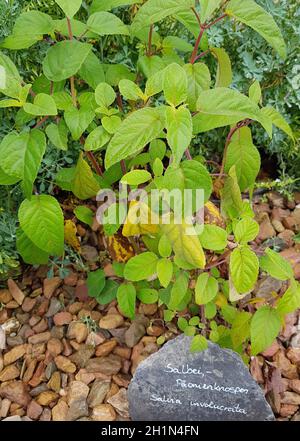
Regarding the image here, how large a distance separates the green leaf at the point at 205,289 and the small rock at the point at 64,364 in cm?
44

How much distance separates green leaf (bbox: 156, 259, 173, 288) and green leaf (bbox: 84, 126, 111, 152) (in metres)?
0.29

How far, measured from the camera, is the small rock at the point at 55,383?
4.60ft

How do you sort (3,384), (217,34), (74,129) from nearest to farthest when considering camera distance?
(74,129), (3,384), (217,34)

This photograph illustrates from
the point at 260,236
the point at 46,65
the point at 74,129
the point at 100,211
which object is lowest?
the point at 260,236

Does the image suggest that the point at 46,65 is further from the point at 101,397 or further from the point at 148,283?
the point at 101,397

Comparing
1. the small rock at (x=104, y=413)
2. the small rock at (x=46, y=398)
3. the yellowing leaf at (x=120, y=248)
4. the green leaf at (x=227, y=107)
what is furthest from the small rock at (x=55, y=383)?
the green leaf at (x=227, y=107)

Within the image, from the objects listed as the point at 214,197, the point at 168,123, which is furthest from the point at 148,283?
the point at 168,123

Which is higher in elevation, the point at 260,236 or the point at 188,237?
the point at 188,237

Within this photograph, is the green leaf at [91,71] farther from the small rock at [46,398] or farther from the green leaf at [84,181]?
the small rock at [46,398]

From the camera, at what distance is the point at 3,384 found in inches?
55.8

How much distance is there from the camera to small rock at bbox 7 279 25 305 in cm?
157

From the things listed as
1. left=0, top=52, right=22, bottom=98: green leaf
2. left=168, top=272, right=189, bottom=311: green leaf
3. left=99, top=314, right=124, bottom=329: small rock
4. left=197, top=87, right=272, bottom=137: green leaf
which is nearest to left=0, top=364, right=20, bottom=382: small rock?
left=99, top=314, right=124, bottom=329: small rock

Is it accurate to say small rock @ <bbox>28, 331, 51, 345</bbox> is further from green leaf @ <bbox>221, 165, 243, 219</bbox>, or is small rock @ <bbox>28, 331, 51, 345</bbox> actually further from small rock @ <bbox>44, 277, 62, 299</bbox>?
green leaf @ <bbox>221, 165, 243, 219</bbox>

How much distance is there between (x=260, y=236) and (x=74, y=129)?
2.56ft
